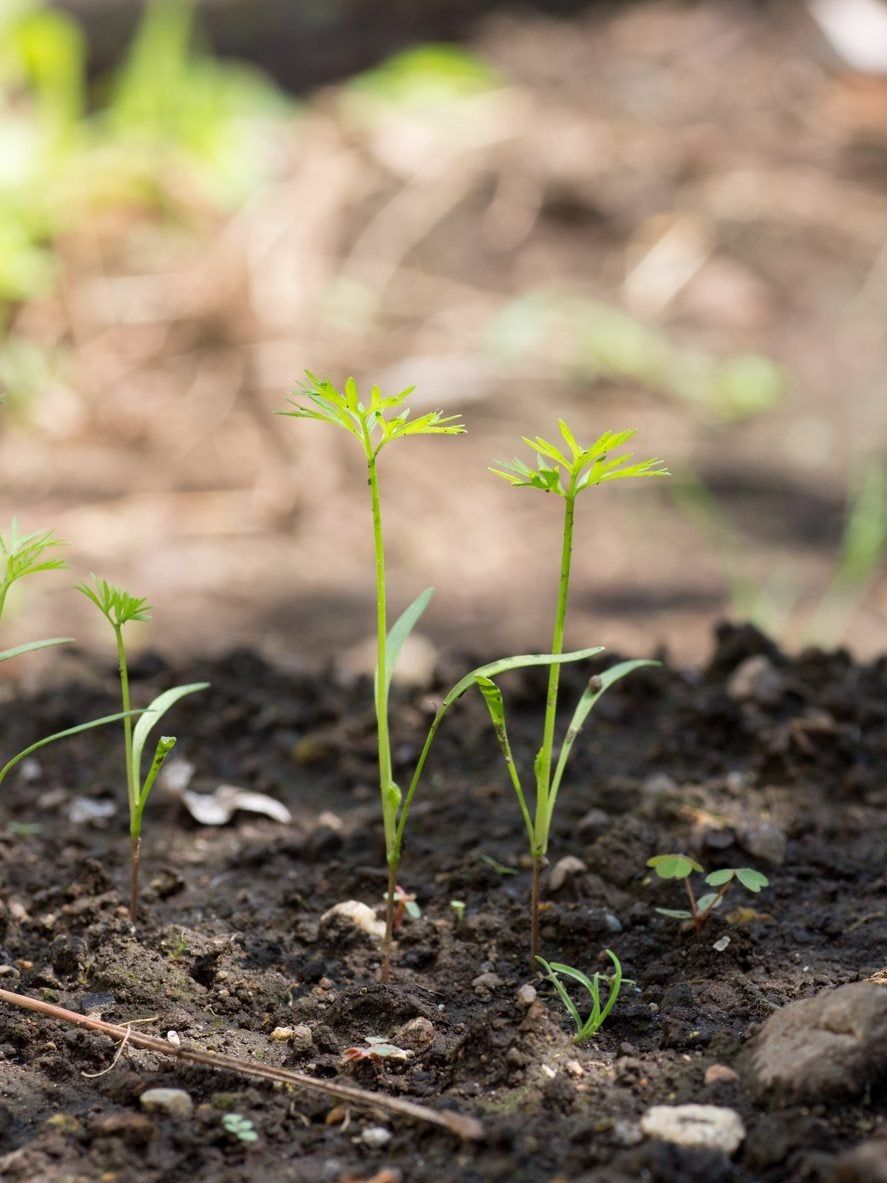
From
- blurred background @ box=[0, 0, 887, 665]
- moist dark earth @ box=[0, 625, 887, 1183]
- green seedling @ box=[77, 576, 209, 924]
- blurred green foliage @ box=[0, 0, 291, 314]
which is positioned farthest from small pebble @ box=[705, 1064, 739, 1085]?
blurred green foliage @ box=[0, 0, 291, 314]

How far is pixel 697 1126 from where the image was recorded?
3.85 ft

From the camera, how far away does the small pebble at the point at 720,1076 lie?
1.25m

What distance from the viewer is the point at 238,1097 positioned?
1276mm

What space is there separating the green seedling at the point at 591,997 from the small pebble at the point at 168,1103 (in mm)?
402

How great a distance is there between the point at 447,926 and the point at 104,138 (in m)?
4.65

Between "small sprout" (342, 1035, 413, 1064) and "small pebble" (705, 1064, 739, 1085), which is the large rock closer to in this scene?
"small pebble" (705, 1064, 739, 1085)

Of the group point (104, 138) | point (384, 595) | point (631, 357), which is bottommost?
point (631, 357)

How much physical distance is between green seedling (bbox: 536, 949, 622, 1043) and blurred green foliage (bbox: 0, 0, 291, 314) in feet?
12.4

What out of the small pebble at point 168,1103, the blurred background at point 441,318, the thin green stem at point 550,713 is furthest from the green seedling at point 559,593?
the blurred background at point 441,318

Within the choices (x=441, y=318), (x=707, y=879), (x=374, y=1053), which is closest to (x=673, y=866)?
(x=707, y=879)

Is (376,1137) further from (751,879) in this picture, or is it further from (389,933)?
(751,879)

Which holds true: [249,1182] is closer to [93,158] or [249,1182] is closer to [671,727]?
[671,727]

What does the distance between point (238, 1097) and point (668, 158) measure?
554 cm

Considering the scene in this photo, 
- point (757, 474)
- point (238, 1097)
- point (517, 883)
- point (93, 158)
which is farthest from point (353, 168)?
point (238, 1097)
